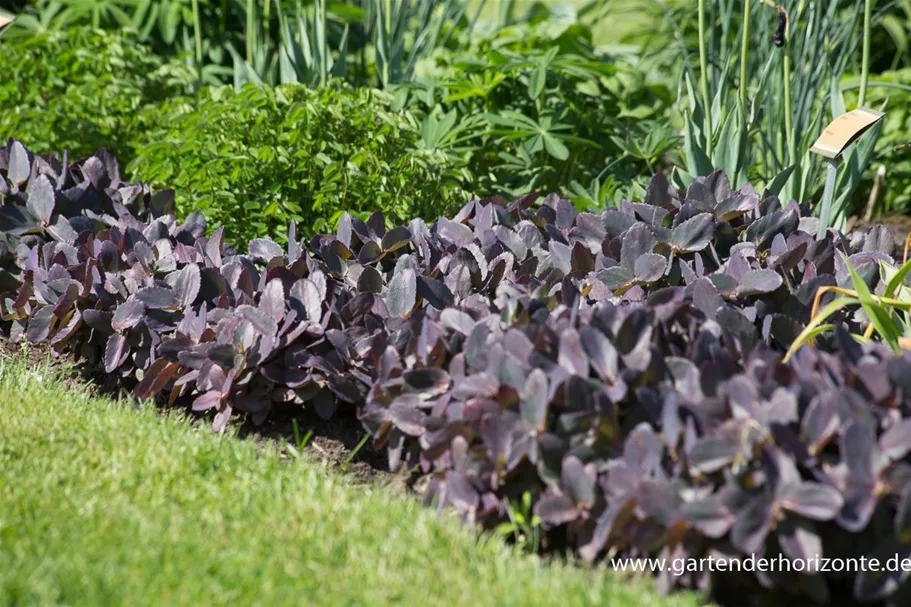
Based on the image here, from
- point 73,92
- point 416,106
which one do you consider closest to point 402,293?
point 416,106

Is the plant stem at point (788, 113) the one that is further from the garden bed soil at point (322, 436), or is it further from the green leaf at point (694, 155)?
the garden bed soil at point (322, 436)

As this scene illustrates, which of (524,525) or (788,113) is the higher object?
(788,113)

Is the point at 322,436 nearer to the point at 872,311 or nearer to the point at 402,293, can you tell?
the point at 402,293

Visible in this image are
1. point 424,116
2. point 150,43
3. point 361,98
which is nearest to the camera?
point 361,98

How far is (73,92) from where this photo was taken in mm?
4094

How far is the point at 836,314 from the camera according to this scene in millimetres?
2455

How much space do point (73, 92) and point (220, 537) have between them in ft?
9.44

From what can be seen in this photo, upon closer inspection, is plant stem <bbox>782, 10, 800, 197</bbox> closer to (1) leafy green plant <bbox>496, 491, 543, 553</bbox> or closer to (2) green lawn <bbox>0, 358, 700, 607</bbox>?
(1) leafy green plant <bbox>496, 491, 543, 553</bbox>

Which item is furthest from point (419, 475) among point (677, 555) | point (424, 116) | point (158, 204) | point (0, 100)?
point (0, 100)

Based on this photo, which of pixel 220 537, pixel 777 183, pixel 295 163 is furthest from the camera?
pixel 295 163

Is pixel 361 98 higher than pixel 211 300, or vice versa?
pixel 361 98

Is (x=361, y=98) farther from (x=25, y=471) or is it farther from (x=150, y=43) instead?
(x=150, y=43)

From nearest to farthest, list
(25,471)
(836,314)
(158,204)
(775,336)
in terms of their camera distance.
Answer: (25,471)
(775,336)
(836,314)
(158,204)

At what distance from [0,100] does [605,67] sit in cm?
266
